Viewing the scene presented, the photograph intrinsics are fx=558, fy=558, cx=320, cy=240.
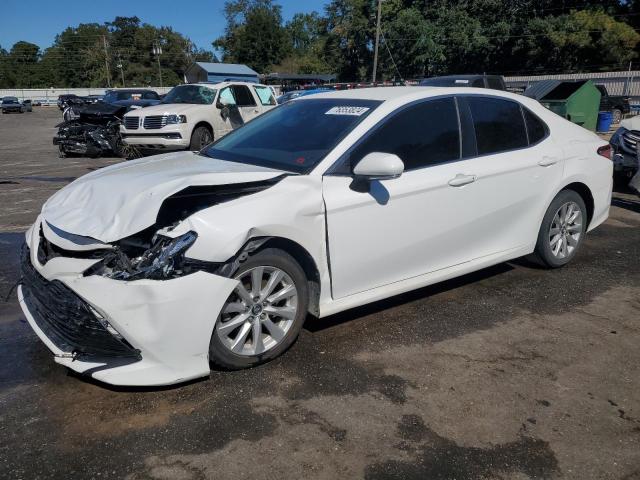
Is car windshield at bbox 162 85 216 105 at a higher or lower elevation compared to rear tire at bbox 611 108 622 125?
higher

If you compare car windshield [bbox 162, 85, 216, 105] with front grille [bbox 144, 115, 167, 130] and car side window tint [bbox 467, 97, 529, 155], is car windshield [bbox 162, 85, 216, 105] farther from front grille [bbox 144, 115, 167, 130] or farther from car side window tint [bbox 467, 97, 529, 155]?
car side window tint [bbox 467, 97, 529, 155]

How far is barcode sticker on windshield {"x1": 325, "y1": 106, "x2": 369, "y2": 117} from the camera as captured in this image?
393 cm

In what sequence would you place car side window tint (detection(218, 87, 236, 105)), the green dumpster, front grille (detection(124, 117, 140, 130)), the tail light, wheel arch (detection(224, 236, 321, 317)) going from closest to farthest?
1. wheel arch (detection(224, 236, 321, 317))
2. the tail light
3. front grille (detection(124, 117, 140, 130))
4. car side window tint (detection(218, 87, 236, 105))
5. the green dumpster

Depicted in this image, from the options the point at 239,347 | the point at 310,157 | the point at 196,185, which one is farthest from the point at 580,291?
the point at 196,185

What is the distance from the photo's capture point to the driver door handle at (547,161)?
187 inches

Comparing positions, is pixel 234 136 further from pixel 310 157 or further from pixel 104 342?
pixel 104 342

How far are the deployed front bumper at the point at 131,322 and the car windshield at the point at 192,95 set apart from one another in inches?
429

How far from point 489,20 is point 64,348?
50.1 metres

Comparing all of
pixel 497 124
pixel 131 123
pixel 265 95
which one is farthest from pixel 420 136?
pixel 265 95

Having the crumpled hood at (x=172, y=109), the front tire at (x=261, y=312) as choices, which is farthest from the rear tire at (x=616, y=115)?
the front tire at (x=261, y=312)

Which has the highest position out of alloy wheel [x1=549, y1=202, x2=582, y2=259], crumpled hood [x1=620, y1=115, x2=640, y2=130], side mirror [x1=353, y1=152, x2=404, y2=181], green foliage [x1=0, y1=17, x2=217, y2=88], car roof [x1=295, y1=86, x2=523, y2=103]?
green foliage [x1=0, y1=17, x2=217, y2=88]

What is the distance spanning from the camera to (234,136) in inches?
179

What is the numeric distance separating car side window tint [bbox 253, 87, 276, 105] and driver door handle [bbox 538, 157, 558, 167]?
1066 cm

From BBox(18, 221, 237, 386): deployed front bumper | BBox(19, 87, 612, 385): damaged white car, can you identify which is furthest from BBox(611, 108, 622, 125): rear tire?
BBox(18, 221, 237, 386): deployed front bumper
